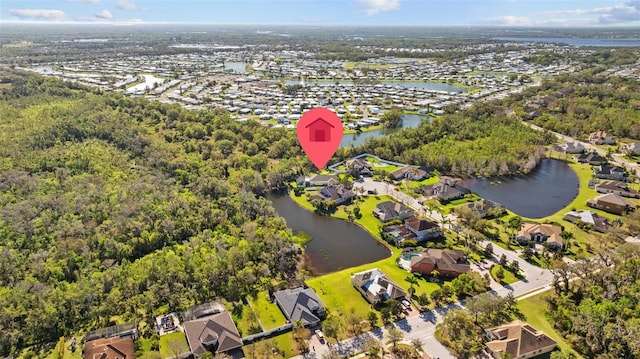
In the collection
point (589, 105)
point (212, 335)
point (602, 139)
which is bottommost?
point (212, 335)

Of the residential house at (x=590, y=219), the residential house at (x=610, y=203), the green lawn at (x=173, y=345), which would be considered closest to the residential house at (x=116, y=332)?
the green lawn at (x=173, y=345)

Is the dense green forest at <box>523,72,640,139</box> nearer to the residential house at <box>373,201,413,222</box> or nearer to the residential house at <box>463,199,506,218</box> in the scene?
the residential house at <box>463,199,506,218</box>

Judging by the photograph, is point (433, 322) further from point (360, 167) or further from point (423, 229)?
point (360, 167)

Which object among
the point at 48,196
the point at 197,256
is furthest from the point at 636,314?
the point at 48,196

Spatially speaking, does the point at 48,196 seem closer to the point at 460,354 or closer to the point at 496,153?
the point at 460,354

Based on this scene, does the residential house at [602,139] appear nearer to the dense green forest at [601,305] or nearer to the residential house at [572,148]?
the residential house at [572,148]

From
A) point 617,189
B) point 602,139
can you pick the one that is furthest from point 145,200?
point 602,139
